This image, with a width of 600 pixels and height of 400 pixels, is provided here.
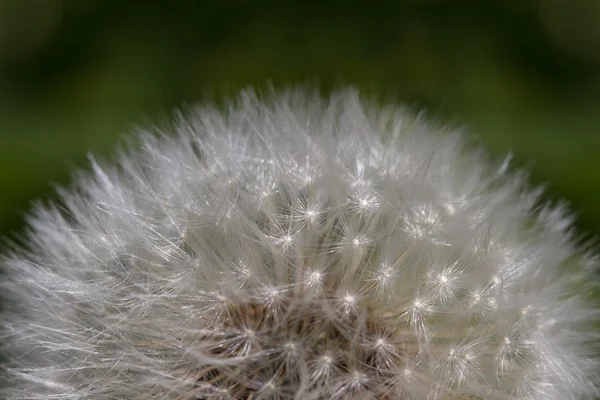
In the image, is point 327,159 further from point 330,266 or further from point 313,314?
point 313,314

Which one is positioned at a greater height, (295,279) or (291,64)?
(295,279)

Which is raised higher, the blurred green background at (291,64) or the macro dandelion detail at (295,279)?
the macro dandelion detail at (295,279)

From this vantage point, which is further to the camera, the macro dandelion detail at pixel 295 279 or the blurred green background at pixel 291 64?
the blurred green background at pixel 291 64

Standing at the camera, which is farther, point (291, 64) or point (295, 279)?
point (291, 64)

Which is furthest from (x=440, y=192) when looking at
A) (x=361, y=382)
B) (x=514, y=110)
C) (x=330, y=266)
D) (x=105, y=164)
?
(x=514, y=110)

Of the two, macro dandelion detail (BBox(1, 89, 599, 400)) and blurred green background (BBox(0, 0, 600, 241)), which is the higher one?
macro dandelion detail (BBox(1, 89, 599, 400))
